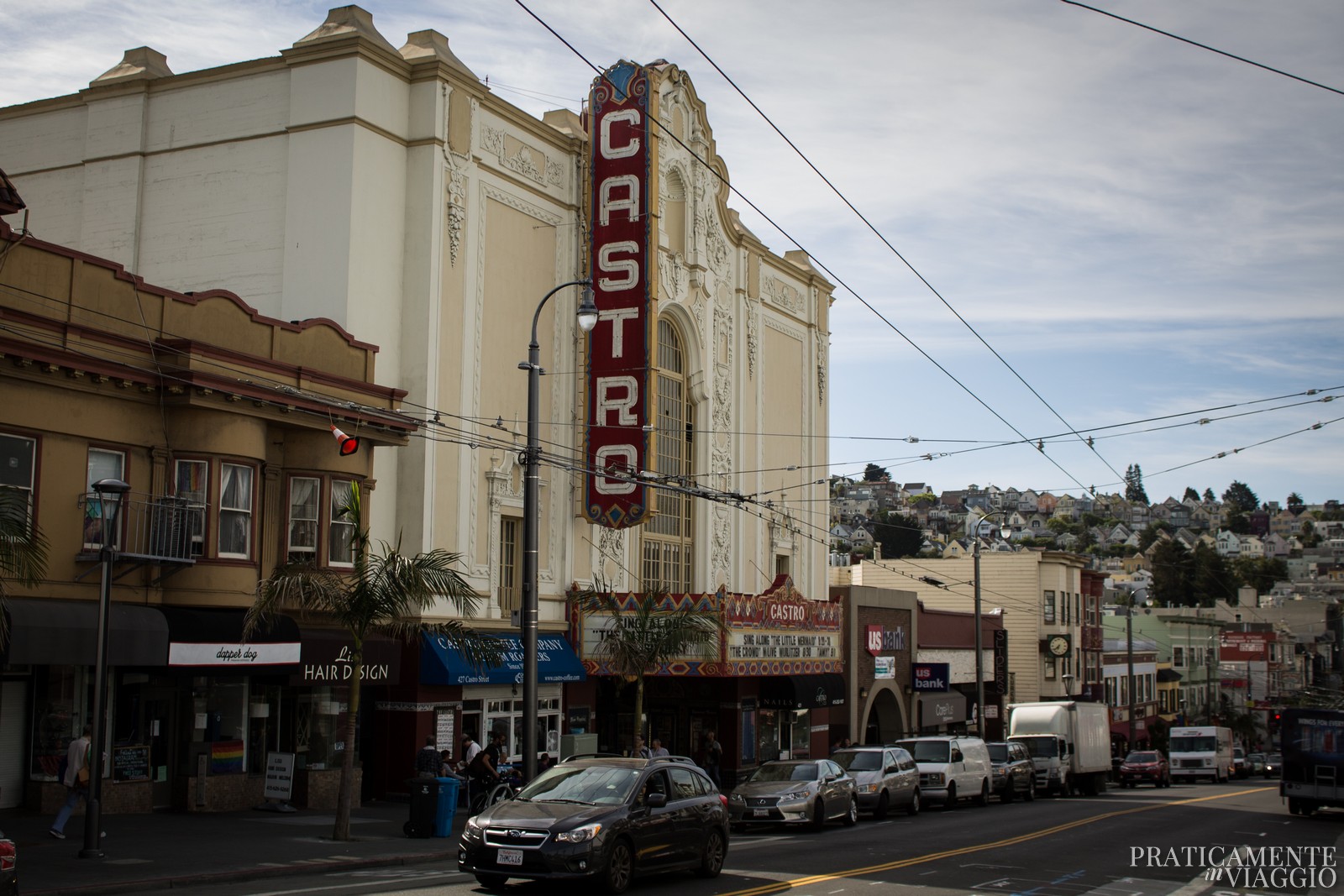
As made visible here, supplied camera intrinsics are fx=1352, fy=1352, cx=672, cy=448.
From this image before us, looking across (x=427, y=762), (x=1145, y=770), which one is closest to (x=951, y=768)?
(x=427, y=762)

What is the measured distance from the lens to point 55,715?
22.0 m

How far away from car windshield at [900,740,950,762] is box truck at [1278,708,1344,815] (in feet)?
27.1

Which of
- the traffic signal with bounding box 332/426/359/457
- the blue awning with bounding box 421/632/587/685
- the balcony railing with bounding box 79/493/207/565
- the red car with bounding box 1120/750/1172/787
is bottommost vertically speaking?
the red car with bounding box 1120/750/1172/787

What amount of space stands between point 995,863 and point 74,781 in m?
13.2


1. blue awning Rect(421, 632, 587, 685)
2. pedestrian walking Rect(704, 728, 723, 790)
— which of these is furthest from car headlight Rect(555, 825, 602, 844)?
pedestrian walking Rect(704, 728, 723, 790)

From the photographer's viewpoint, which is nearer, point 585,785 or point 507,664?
point 585,785

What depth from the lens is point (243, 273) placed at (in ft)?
97.1

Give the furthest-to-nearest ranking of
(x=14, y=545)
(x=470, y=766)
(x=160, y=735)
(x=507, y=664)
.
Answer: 1. (x=507, y=664)
2. (x=470, y=766)
3. (x=160, y=735)
4. (x=14, y=545)

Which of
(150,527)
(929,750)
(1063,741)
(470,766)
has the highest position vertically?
(150,527)

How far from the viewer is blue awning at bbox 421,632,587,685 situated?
2809cm

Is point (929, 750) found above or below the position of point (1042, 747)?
above

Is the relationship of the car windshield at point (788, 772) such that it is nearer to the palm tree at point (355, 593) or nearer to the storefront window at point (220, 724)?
the palm tree at point (355, 593)

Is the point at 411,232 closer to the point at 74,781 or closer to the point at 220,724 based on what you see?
the point at 220,724

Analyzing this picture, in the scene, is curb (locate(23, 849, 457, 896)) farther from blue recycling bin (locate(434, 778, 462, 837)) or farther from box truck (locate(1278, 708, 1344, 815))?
box truck (locate(1278, 708, 1344, 815))
